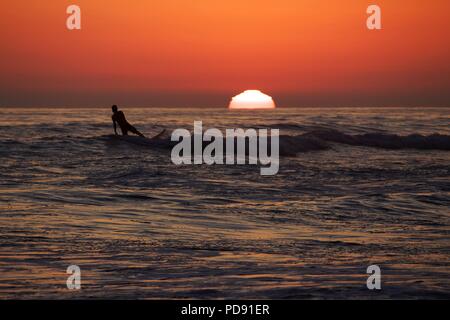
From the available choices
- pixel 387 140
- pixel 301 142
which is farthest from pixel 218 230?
pixel 387 140

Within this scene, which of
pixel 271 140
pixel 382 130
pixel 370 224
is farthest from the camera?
pixel 382 130

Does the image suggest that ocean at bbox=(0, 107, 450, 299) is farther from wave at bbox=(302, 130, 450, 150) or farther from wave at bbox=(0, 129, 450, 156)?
wave at bbox=(302, 130, 450, 150)

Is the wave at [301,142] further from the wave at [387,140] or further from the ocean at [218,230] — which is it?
the ocean at [218,230]

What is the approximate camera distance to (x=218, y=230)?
9.80 metres

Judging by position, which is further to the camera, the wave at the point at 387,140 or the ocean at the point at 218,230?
the wave at the point at 387,140

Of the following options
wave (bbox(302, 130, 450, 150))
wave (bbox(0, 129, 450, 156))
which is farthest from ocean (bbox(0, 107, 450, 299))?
wave (bbox(302, 130, 450, 150))

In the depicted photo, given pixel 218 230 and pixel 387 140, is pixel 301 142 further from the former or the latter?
pixel 218 230

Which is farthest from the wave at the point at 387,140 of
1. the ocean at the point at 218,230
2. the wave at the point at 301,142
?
the ocean at the point at 218,230

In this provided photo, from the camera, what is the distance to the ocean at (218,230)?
6.61 m

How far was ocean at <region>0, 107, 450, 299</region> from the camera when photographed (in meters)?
6.61

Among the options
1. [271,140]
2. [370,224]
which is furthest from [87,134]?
[370,224]

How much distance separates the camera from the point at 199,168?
19156 millimetres

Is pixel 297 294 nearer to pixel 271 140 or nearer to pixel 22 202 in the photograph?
pixel 22 202
